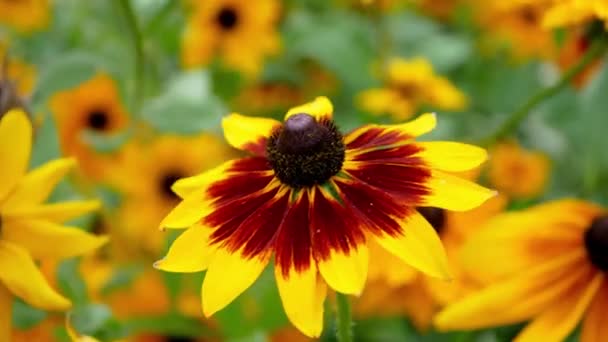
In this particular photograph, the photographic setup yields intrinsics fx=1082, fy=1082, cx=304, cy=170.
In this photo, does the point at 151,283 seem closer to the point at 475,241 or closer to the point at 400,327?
the point at 400,327

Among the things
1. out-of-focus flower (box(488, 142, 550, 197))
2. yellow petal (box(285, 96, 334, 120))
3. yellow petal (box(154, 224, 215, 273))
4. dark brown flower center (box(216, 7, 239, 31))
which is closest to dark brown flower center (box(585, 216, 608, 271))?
yellow petal (box(285, 96, 334, 120))

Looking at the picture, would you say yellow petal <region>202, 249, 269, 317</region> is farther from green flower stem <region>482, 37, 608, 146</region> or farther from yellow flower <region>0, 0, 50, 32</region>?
yellow flower <region>0, 0, 50, 32</region>

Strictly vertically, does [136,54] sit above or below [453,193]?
above

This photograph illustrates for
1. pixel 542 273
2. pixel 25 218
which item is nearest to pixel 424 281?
pixel 542 273

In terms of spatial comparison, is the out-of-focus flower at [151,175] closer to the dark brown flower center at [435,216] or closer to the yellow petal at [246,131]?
the dark brown flower center at [435,216]

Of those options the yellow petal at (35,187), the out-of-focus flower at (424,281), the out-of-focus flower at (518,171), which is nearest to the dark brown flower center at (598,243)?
the out-of-focus flower at (424,281)

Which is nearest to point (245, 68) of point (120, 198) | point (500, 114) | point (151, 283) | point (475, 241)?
point (120, 198)

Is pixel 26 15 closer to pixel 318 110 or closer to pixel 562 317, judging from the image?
pixel 318 110
